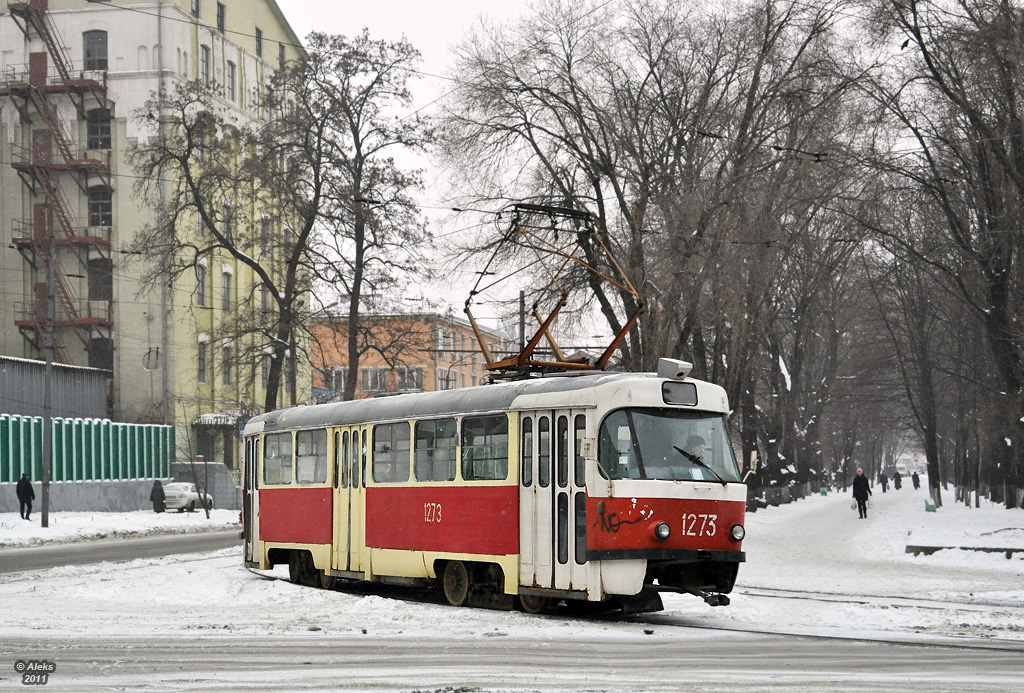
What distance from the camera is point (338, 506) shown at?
1916 centimetres

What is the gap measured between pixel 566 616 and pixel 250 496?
9162 mm

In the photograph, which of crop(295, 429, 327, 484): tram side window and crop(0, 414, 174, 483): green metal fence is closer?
crop(295, 429, 327, 484): tram side window

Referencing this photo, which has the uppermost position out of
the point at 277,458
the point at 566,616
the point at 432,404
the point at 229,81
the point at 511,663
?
the point at 229,81

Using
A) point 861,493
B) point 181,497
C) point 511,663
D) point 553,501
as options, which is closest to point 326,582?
point 553,501

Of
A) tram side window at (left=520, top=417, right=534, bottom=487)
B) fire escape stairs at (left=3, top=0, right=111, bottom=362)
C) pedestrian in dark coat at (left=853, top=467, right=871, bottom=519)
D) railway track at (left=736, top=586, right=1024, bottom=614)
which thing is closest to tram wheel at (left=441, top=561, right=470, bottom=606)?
tram side window at (left=520, top=417, right=534, bottom=487)

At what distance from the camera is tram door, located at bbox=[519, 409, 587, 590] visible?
14.3 meters

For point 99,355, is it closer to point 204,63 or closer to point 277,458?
point 204,63

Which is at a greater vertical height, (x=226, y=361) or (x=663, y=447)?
(x=226, y=361)

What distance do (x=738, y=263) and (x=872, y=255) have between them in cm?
1810

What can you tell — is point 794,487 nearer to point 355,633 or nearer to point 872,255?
point 872,255

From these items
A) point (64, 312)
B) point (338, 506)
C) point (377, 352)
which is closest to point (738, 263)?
point (377, 352)

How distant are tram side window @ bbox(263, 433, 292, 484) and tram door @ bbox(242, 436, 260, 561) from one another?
48cm

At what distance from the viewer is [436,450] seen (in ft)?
55.2

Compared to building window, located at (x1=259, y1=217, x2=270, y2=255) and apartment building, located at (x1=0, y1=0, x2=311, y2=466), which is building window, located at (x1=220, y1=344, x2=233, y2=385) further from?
building window, located at (x1=259, y1=217, x2=270, y2=255)
